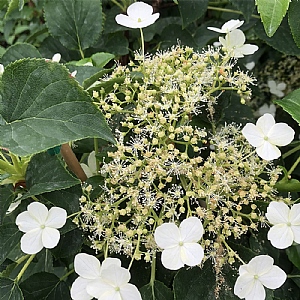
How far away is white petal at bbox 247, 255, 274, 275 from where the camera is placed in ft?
1.92

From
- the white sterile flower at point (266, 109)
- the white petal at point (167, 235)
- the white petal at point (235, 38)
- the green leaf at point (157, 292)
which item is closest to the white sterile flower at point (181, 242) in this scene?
the white petal at point (167, 235)

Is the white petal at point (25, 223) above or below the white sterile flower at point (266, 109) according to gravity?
above

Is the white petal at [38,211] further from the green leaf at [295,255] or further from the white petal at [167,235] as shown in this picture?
the green leaf at [295,255]

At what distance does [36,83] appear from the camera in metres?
0.56

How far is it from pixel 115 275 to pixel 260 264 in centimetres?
17

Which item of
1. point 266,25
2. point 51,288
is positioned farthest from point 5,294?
point 266,25

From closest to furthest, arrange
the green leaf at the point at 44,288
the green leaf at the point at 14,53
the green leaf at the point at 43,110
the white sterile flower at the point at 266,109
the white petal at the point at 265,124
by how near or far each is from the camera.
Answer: the green leaf at the point at 43,110
the white petal at the point at 265,124
the green leaf at the point at 44,288
the green leaf at the point at 14,53
the white sterile flower at the point at 266,109

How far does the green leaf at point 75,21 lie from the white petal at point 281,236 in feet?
1.60

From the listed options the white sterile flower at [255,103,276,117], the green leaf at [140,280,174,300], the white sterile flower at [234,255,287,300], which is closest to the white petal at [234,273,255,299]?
the white sterile flower at [234,255,287,300]

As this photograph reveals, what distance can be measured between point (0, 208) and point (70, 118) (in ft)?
0.69

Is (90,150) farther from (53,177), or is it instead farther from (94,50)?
(94,50)

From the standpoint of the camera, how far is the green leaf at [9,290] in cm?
65

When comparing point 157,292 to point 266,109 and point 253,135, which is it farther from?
point 266,109

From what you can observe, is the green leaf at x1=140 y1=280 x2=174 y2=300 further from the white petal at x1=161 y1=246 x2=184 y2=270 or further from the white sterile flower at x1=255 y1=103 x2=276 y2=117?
the white sterile flower at x1=255 y1=103 x2=276 y2=117
